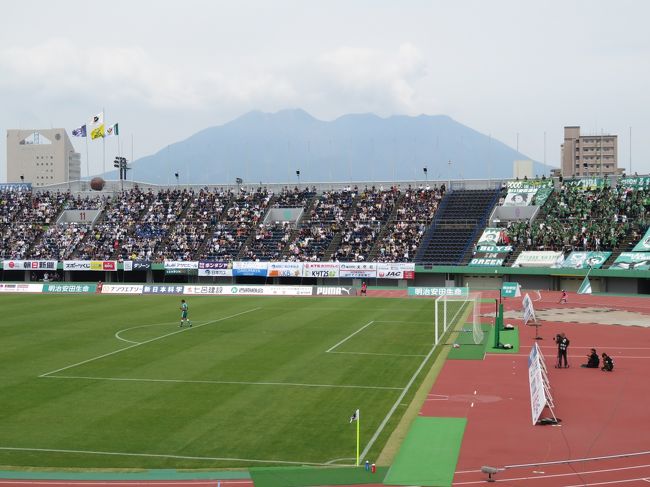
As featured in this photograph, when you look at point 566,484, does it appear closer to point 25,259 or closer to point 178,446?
point 178,446

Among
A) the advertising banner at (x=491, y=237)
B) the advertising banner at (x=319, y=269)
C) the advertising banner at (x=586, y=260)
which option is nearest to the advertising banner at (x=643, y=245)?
the advertising banner at (x=586, y=260)

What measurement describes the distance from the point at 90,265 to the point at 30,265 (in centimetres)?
708

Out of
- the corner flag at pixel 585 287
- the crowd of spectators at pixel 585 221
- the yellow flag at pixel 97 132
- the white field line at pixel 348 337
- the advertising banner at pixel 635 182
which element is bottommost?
the white field line at pixel 348 337

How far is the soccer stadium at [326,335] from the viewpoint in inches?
769

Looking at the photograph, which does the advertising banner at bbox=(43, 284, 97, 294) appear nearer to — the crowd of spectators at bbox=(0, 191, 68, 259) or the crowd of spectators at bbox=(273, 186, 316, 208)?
the crowd of spectators at bbox=(0, 191, 68, 259)

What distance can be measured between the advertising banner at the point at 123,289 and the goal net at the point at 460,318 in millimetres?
28924

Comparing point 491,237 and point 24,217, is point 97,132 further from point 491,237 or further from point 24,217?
point 491,237

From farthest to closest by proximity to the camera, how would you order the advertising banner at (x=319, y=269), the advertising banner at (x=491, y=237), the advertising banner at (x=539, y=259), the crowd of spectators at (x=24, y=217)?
the crowd of spectators at (x=24, y=217) < the advertising banner at (x=491, y=237) < the advertising banner at (x=319, y=269) < the advertising banner at (x=539, y=259)

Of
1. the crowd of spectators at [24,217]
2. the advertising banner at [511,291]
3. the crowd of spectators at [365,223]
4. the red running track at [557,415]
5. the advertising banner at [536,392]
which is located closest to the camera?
the red running track at [557,415]

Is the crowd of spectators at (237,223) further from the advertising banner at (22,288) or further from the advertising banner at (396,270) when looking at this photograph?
the advertising banner at (22,288)

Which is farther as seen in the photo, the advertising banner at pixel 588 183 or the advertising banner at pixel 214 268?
the advertising banner at pixel 588 183

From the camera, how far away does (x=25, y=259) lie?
87500 millimetres

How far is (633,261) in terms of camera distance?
69688 millimetres

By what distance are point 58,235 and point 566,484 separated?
84.0 metres
